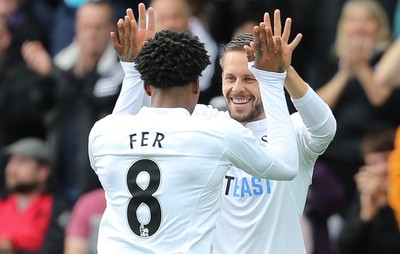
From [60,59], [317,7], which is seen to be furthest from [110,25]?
[317,7]

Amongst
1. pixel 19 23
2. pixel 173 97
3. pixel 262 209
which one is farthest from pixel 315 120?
pixel 19 23

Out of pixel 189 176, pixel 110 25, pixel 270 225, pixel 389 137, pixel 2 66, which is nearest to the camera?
pixel 189 176

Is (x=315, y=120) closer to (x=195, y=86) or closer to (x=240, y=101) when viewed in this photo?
(x=240, y=101)

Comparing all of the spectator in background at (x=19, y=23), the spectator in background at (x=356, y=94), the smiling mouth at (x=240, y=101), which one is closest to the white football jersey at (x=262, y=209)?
the smiling mouth at (x=240, y=101)

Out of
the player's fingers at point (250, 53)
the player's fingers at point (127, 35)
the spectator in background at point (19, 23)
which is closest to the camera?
the player's fingers at point (250, 53)

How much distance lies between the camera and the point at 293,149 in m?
6.28

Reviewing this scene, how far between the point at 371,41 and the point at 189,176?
4443 millimetres

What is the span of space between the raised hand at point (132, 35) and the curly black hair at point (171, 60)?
481 millimetres

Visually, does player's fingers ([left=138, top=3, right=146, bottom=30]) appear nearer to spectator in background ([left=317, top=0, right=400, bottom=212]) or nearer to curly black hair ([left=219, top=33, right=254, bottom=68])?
curly black hair ([left=219, top=33, right=254, bottom=68])

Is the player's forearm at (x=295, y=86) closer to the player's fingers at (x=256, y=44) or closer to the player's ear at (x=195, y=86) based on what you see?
the player's fingers at (x=256, y=44)

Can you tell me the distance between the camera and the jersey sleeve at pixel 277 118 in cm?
625

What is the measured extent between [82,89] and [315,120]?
4.58 metres

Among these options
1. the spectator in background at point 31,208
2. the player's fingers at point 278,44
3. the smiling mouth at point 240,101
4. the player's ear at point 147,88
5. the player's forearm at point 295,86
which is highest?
the player's fingers at point 278,44

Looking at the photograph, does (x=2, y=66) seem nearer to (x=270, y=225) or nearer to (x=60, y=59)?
(x=60, y=59)
